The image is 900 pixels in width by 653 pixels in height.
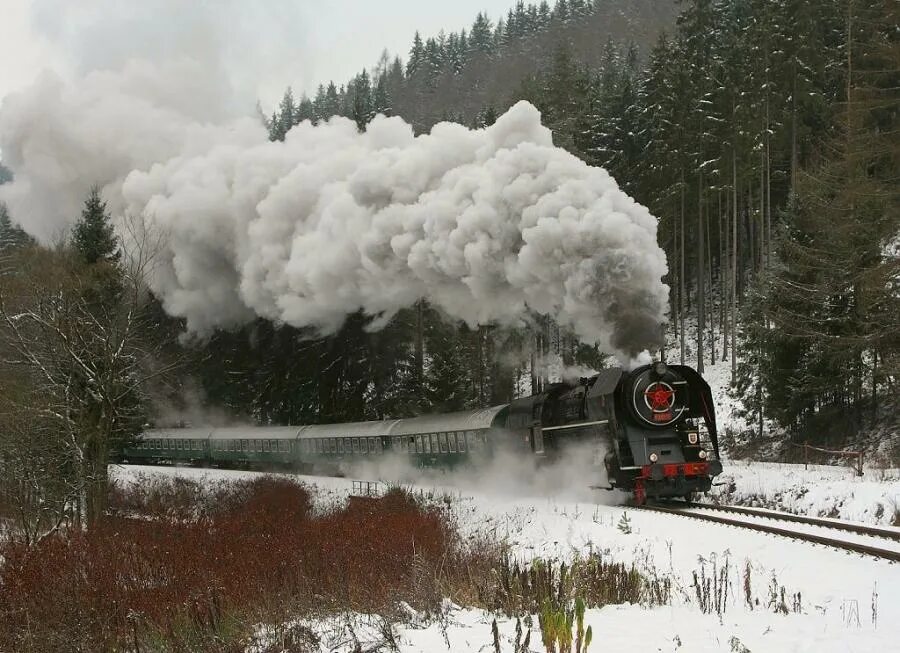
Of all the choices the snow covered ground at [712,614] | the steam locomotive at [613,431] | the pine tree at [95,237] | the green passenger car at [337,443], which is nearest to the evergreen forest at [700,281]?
the pine tree at [95,237]

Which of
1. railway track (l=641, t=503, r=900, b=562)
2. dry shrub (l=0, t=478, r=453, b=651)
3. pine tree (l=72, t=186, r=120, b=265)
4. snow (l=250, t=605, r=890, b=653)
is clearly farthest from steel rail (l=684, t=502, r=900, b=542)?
pine tree (l=72, t=186, r=120, b=265)

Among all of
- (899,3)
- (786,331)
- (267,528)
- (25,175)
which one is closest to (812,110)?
(899,3)

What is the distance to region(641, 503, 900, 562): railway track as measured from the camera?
820 cm

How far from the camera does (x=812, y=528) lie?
9961mm

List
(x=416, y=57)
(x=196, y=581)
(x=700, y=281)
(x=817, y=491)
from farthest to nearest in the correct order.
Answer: (x=416, y=57) → (x=700, y=281) → (x=817, y=491) → (x=196, y=581)

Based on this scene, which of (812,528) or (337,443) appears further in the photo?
(337,443)

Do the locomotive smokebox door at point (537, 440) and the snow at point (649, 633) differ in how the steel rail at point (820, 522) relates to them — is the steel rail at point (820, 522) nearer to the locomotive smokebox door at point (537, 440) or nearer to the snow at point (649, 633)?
the locomotive smokebox door at point (537, 440)

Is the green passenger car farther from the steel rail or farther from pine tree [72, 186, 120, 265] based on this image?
pine tree [72, 186, 120, 265]

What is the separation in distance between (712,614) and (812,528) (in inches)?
180

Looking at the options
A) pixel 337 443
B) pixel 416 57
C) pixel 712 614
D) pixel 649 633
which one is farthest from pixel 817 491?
pixel 416 57

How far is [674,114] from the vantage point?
32.6 metres

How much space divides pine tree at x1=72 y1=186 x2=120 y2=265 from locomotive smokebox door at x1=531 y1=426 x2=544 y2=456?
1744cm

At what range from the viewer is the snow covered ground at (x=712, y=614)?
212 inches

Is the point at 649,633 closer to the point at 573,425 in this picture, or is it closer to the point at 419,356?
the point at 573,425
